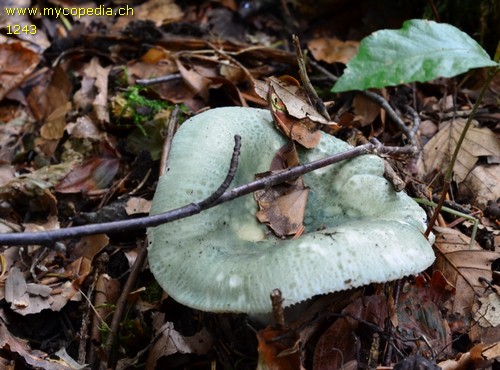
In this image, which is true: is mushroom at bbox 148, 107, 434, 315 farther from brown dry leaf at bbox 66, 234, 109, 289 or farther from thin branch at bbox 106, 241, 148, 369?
brown dry leaf at bbox 66, 234, 109, 289

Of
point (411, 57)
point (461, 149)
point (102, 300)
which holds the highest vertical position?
point (411, 57)

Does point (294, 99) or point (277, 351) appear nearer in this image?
point (277, 351)

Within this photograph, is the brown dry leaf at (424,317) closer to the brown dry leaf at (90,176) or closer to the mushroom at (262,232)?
the mushroom at (262,232)

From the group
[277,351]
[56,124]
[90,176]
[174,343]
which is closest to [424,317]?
[277,351]

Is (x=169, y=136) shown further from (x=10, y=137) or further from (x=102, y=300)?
(x=10, y=137)

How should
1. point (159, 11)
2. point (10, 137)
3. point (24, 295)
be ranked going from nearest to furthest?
1. point (24, 295)
2. point (10, 137)
3. point (159, 11)

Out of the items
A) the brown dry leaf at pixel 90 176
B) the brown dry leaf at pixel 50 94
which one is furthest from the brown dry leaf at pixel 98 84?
the brown dry leaf at pixel 90 176

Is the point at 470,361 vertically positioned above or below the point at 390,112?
below
